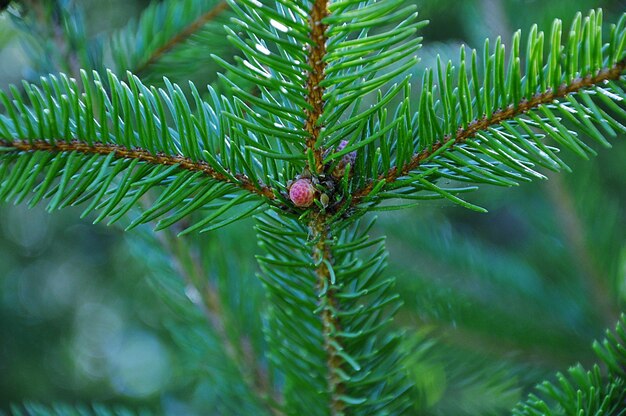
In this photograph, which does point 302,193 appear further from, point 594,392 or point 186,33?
point 186,33

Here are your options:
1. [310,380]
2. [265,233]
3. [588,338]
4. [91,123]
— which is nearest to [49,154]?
[91,123]

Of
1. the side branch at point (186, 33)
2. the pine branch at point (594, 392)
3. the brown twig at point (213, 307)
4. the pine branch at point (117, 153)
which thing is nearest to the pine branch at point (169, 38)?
the side branch at point (186, 33)

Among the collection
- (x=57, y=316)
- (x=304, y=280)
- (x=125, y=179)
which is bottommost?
(x=57, y=316)

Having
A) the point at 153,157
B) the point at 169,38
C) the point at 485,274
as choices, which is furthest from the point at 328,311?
the point at 485,274

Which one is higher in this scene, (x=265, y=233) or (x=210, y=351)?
(x=265, y=233)

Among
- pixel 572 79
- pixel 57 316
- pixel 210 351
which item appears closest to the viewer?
pixel 572 79

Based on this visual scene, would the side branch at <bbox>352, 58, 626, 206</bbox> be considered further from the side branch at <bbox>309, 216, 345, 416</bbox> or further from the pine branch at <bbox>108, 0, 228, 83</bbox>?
the pine branch at <bbox>108, 0, 228, 83</bbox>

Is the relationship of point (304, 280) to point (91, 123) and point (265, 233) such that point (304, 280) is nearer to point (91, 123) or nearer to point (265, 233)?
point (265, 233)
